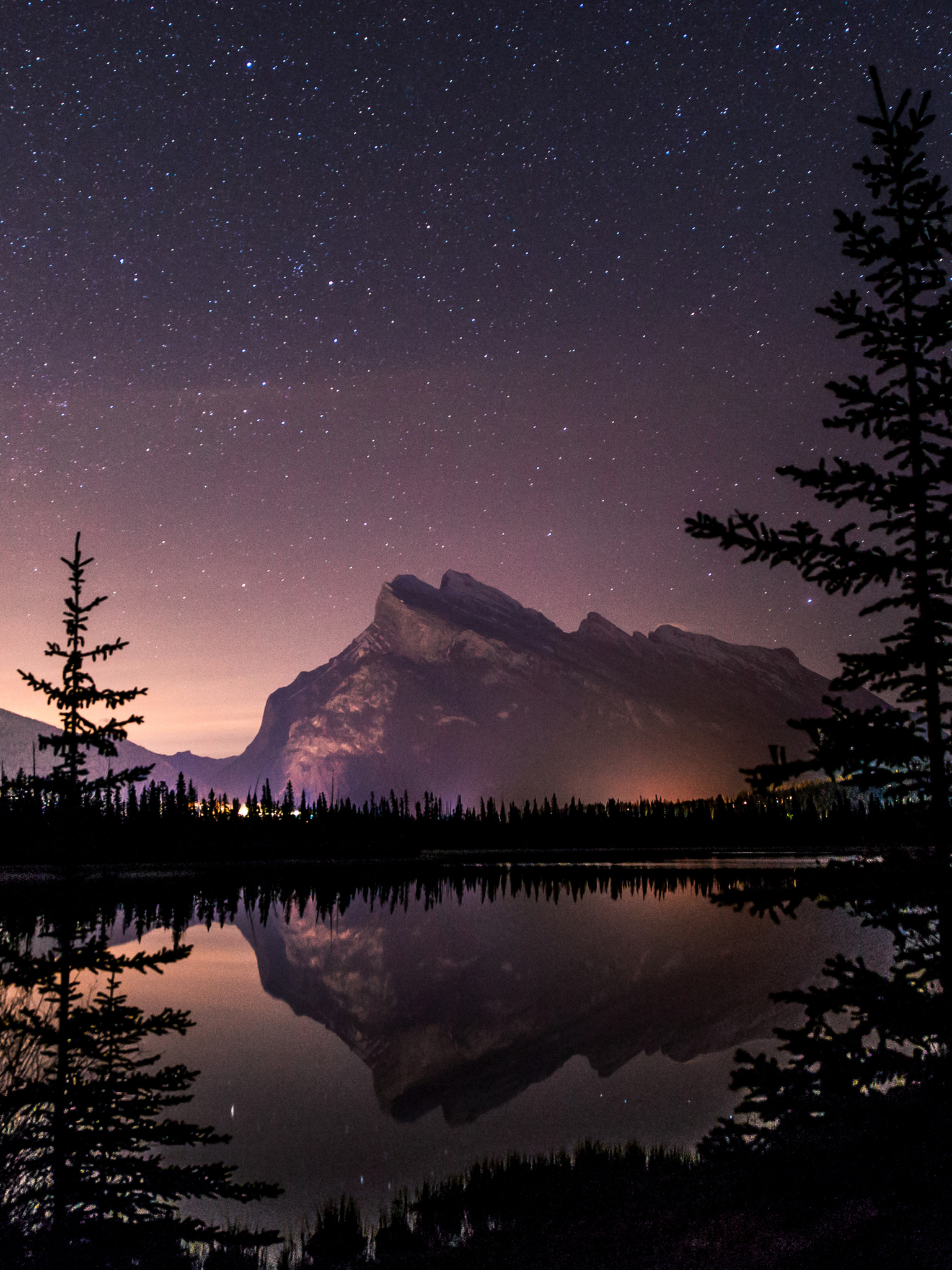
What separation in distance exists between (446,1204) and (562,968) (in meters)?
31.4

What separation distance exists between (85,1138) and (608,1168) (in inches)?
356

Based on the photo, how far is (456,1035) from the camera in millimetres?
32219

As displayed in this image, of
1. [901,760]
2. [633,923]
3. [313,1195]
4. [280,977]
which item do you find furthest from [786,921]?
[901,760]

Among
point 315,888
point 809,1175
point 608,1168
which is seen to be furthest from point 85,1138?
point 315,888

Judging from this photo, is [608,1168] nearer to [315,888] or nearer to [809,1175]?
[809,1175]

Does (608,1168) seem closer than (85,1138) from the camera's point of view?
No

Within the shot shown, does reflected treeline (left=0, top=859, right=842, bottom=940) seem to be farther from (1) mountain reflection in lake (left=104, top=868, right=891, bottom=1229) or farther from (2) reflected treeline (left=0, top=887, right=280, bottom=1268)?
(1) mountain reflection in lake (left=104, top=868, right=891, bottom=1229)

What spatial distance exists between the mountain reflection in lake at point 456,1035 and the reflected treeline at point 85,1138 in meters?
2.06

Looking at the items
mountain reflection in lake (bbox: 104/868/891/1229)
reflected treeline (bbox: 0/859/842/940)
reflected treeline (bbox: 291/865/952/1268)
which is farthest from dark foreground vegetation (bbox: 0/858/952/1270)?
reflected treeline (bbox: 0/859/842/940)

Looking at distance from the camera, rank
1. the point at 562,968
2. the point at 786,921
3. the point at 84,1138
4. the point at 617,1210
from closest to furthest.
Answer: the point at 617,1210 → the point at 84,1138 → the point at 562,968 → the point at 786,921

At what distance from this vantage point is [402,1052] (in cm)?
3006

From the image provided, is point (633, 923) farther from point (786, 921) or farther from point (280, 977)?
point (280, 977)

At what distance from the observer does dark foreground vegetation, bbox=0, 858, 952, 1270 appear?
10.1 metres

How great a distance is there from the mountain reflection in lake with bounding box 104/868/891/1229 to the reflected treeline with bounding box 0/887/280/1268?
2057 mm
